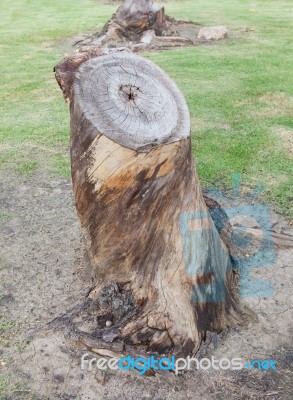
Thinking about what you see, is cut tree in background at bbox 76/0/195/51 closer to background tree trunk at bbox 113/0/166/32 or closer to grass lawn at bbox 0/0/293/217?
background tree trunk at bbox 113/0/166/32

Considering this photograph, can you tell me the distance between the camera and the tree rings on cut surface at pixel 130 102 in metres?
3.04

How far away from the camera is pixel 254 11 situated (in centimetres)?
1562

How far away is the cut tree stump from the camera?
3.09 m

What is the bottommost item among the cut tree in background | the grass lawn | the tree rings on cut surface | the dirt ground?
the dirt ground

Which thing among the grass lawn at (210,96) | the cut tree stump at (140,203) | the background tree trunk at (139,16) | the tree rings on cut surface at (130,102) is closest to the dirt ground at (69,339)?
the cut tree stump at (140,203)

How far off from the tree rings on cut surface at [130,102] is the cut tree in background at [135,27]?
8.76 metres

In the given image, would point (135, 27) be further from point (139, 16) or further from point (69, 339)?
point (69, 339)

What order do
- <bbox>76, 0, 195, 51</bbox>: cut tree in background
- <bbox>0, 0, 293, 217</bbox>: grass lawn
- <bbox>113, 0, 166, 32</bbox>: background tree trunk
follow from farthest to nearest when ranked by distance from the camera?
<bbox>113, 0, 166, 32</bbox>: background tree trunk, <bbox>76, 0, 195, 51</bbox>: cut tree in background, <bbox>0, 0, 293, 217</bbox>: grass lawn

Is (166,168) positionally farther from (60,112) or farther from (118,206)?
(60,112)

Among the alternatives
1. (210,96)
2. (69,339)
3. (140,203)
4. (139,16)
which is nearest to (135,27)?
(139,16)

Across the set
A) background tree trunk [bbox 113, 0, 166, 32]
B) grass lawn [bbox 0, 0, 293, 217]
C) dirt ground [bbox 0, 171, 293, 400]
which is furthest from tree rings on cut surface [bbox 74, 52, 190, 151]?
background tree trunk [bbox 113, 0, 166, 32]

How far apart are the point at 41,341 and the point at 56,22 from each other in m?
12.7

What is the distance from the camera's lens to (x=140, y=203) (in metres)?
3.21

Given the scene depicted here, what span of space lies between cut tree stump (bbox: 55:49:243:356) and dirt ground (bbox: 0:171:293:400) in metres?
0.26
